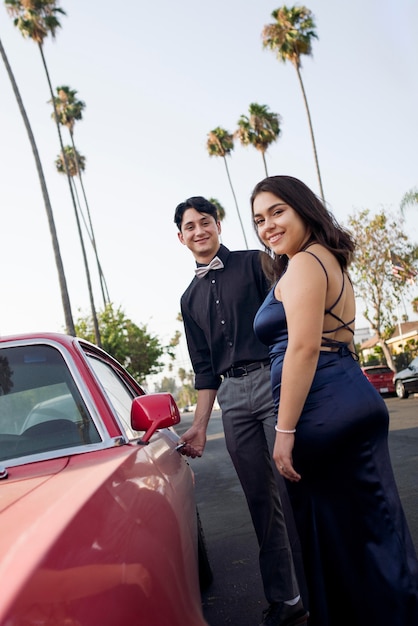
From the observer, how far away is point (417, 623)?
231 cm

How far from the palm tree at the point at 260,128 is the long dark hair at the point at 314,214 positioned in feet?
118

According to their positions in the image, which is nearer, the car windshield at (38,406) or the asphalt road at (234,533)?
the car windshield at (38,406)

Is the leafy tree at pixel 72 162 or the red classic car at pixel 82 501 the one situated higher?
the leafy tree at pixel 72 162

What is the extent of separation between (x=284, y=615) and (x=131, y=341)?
3654 centimetres

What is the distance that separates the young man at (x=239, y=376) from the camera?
11.4 ft

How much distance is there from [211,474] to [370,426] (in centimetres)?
852

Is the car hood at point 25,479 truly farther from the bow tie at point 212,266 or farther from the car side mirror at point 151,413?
the bow tie at point 212,266

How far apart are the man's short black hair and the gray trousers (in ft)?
3.33

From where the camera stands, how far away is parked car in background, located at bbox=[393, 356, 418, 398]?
21.7m

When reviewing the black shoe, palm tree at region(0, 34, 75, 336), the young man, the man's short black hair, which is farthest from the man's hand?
palm tree at region(0, 34, 75, 336)

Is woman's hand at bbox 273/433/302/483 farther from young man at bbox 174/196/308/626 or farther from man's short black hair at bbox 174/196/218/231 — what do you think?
man's short black hair at bbox 174/196/218/231

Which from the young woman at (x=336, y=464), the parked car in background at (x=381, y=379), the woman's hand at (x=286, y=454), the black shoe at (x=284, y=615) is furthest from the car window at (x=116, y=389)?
the parked car in background at (x=381, y=379)

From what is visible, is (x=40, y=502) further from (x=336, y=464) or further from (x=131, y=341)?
(x=131, y=341)

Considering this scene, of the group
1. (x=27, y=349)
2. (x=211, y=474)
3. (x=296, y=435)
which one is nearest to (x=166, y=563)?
(x=296, y=435)
